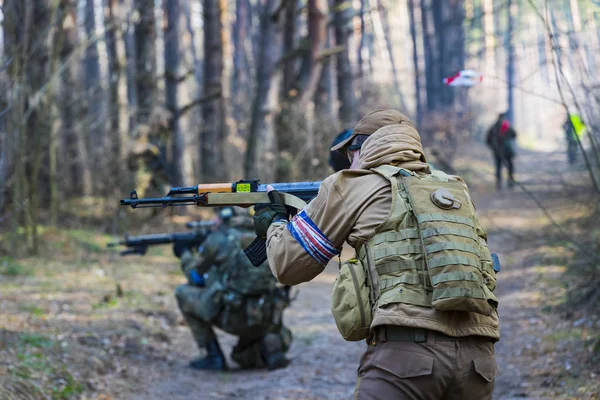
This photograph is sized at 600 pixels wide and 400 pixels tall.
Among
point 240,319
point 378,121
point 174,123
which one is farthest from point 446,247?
point 174,123

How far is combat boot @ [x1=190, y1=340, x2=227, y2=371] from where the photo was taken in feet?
23.9

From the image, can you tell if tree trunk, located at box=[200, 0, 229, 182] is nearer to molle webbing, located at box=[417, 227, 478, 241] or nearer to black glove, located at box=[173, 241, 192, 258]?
black glove, located at box=[173, 241, 192, 258]

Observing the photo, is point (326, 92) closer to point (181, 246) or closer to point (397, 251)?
point (181, 246)

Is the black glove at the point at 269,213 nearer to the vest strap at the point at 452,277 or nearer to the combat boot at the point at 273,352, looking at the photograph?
the vest strap at the point at 452,277

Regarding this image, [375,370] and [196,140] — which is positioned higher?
[196,140]

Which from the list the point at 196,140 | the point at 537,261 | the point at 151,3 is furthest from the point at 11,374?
the point at 196,140

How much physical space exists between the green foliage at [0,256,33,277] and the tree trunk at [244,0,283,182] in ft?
15.4

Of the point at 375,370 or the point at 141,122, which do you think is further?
the point at 141,122

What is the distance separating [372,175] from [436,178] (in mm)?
298

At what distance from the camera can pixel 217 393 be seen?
6586mm

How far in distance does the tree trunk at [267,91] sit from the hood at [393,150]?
1036 centimetres

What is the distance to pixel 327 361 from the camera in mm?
7570

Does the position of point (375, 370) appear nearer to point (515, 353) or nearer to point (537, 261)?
point (515, 353)

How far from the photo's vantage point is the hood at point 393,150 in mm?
3379
